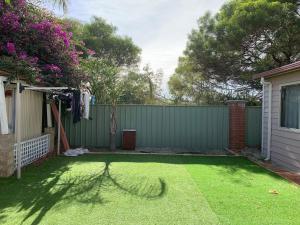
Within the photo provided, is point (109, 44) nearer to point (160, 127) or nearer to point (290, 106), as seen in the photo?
point (160, 127)

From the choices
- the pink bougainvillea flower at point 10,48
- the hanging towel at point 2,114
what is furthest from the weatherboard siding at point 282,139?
the pink bougainvillea flower at point 10,48

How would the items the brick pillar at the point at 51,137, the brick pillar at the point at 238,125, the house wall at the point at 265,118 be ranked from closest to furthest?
the house wall at the point at 265,118 → the brick pillar at the point at 51,137 → the brick pillar at the point at 238,125

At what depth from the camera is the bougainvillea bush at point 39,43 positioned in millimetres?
9156

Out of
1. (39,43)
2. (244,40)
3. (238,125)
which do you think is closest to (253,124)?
(238,125)

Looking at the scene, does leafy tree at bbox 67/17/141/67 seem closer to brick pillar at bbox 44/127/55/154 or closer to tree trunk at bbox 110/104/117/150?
tree trunk at bbox 110/104/117/150

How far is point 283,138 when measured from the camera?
29.6 feet

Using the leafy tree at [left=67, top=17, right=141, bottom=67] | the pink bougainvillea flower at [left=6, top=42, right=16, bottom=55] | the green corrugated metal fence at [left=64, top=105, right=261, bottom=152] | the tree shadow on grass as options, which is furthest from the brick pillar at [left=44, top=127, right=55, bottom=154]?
the leafy tree at [left=67, top=17, right=141, bottom=67]

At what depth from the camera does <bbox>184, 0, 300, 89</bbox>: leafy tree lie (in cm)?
1475

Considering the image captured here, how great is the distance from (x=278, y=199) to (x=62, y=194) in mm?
3490

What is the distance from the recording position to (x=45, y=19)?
10742mm

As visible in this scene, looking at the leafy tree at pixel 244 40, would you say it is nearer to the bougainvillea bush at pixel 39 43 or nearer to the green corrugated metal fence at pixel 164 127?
the green corrugated metal fence at pixel 164 127

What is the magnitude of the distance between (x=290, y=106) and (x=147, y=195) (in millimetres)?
4670

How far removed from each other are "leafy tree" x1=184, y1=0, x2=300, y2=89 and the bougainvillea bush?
738 centimetres

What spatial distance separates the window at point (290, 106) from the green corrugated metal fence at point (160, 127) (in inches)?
134
